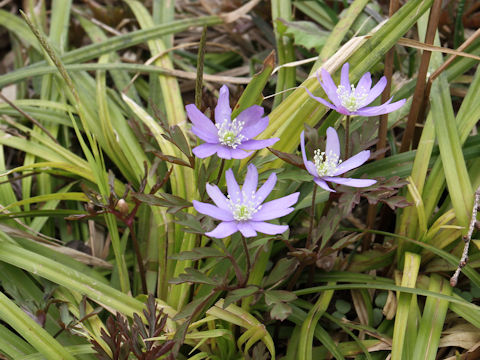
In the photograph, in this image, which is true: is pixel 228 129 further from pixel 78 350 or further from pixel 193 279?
pixel 78 350

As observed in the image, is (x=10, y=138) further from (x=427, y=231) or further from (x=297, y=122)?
(x=427, y=231)

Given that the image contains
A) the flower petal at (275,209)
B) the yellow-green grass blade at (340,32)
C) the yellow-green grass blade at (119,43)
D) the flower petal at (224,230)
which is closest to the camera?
the flower petal at (224,230)

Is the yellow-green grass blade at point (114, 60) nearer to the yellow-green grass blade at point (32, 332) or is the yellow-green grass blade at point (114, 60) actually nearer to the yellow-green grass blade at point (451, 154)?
the yellow-green grass blade at point (32, 332)

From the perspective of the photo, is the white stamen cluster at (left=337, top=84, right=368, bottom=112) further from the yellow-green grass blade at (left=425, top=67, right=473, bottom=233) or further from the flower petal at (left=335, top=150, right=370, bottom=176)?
the yellow-green grass blade at (left=425, top=67, right=473, bottom=233)

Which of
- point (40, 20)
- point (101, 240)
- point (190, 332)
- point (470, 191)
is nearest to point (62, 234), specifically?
point (101, 240)

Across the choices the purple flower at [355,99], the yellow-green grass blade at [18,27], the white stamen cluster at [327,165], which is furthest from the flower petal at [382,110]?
the yellow-green grass blade at [18,27]

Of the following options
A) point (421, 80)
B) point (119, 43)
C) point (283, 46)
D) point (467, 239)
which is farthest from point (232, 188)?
point (119, 43)
